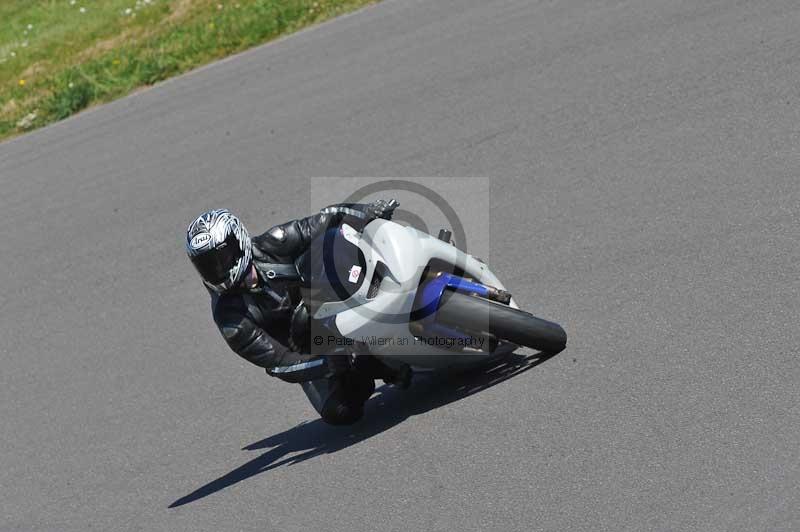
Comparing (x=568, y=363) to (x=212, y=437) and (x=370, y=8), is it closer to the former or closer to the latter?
(x=212, y=437)

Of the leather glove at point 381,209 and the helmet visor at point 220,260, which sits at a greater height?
the helmet visor at point 220,260

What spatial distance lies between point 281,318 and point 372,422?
35.0 inches

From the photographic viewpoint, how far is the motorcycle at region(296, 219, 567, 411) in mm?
5949

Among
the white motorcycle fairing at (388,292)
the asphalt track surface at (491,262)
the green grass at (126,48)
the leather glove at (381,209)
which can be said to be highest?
the green grass at (126,48)

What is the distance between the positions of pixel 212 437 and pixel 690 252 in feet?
10.5

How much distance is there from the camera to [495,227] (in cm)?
856

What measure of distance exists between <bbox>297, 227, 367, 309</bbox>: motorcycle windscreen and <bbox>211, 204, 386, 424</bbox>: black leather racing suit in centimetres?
10

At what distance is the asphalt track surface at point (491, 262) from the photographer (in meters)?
5.46

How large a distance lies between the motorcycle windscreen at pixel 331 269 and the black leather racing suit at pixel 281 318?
104 mm

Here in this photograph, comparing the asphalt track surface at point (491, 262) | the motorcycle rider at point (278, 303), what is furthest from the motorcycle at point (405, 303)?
the asphalt track surface at point (491, 262)

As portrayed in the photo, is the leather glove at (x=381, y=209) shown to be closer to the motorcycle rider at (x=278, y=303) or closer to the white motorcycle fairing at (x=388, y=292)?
the motorcycle rider at (x=278, y=303)

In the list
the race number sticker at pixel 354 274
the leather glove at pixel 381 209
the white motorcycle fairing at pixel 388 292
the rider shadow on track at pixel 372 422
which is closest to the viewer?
the white motorcycle fairing at pixel 388 292

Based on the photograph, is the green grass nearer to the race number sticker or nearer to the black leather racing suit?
the black leather racing suit

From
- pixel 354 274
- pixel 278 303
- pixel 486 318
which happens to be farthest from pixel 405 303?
pixel 278 303
